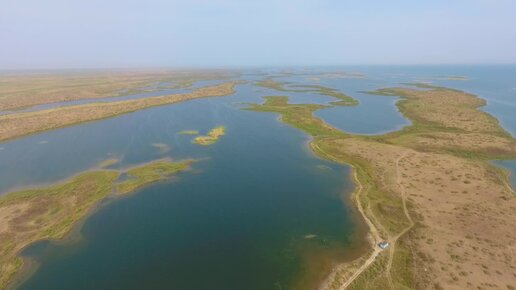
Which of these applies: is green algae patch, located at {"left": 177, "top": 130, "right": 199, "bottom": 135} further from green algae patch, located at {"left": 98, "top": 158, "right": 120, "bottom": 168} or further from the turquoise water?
green algae patch, located at {"left": 98, "top": 158, "right": 120, "bottom": 168}

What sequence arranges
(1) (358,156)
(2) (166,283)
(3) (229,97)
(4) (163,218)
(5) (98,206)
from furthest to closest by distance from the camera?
(3) (229,97) → (1) (358,156) → (5) (98,206) → (4) (163,218) → (2) (166,283)

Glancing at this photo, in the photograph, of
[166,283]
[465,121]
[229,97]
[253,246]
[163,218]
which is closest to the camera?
[166,283]

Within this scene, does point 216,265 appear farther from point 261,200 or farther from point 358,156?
point 358,156

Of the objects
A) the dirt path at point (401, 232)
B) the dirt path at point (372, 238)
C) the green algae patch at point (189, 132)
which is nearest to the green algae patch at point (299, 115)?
the green algae patch at point (189, 132)

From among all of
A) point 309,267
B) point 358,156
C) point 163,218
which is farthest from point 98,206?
point 358,156

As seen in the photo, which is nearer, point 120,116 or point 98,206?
point 98,206

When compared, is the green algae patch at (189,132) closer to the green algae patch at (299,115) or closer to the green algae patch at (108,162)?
the green algae patch at (108,162)

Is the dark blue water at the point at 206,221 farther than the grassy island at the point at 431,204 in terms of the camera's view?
Yes

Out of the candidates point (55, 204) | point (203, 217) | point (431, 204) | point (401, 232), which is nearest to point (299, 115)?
point (431, 204)
